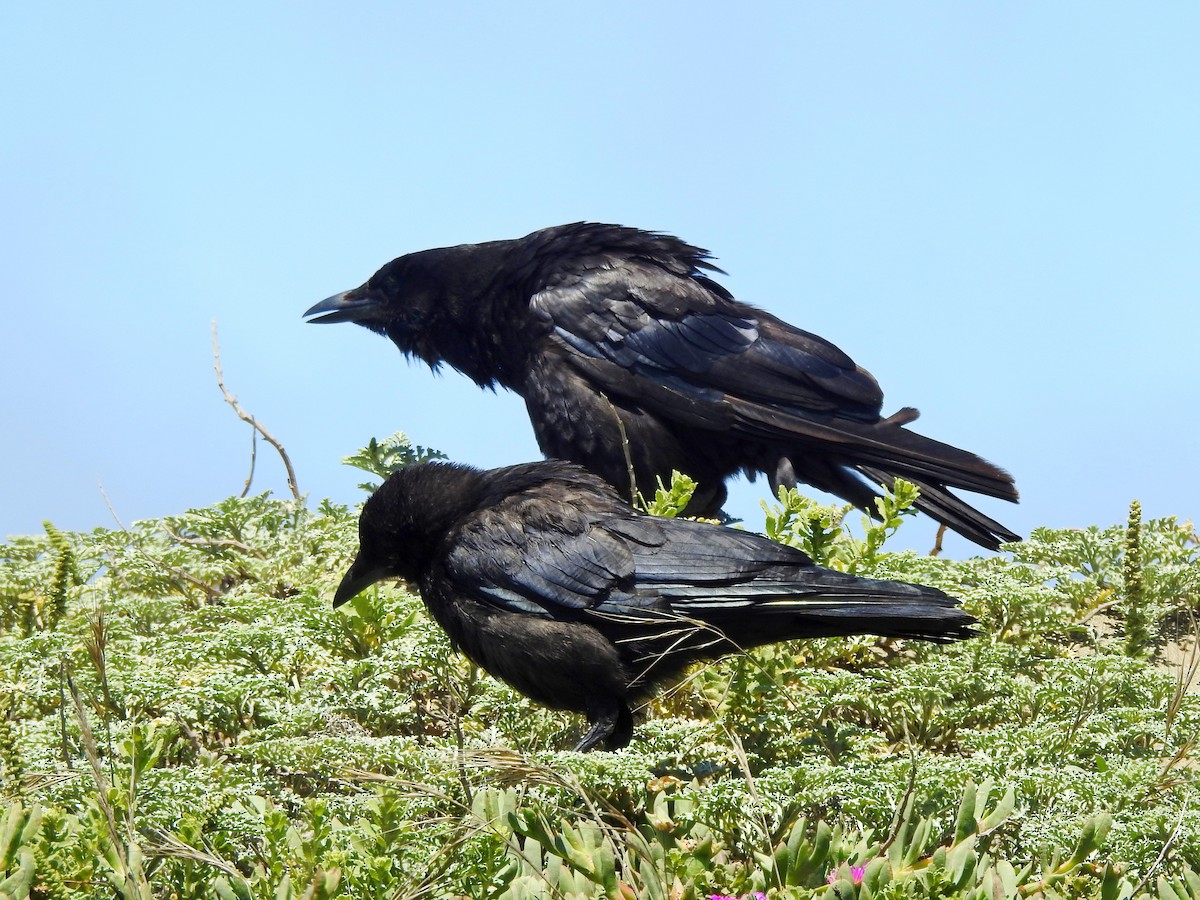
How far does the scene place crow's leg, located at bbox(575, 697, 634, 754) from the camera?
15.4ft

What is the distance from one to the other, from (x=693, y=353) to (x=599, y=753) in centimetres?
382

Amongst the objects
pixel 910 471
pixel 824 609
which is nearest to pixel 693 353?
pixel 910 471

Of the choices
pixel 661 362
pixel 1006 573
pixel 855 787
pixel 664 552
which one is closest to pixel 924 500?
pixel 1006 573

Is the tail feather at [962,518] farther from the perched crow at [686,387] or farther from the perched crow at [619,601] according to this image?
the perched crow at [619,601]

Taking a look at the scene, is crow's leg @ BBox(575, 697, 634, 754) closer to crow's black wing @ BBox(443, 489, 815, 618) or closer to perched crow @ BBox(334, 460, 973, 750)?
perched crow @ BBox(334, 460, 973, 750)

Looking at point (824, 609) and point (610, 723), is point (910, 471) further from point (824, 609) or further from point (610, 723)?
point (610, 723)

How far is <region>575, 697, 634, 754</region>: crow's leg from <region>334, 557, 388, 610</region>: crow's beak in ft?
3.86

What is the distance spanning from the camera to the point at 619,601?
4777 mm

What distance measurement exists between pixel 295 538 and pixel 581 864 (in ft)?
15.6

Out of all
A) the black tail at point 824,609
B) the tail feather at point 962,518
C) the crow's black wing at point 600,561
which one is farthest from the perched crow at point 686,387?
the black tail at point 824,609

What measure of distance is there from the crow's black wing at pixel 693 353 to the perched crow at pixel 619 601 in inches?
92.9

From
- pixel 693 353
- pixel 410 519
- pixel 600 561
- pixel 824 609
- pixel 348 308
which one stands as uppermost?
pixel 348 308

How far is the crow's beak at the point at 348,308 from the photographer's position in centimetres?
870

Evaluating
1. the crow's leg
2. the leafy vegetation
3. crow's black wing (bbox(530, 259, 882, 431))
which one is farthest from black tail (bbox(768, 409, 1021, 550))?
the crow's leg
